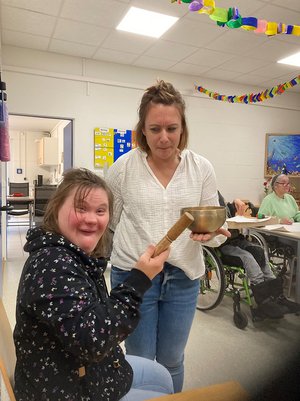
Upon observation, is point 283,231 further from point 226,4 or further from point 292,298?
point 226,4

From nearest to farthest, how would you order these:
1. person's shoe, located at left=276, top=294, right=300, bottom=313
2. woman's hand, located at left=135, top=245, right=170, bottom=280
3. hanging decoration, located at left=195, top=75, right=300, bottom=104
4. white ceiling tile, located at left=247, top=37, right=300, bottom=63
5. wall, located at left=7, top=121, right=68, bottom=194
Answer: woman's hand, located at left=135, top=245, right=170, bottom=280 → person's shoe, located at left=276, top=294, right=300, bottom=313 → white ceiling tile, located at left=247, top=37, right=300, bottom=63 → hanging decoration, located at left=195, top=75, right=300, bottom=104 → wall, located at left=7, top=121, right=68, bottom=194

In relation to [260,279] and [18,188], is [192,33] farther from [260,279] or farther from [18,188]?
[18,188]

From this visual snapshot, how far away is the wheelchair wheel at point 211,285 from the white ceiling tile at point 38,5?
2544 millimetres

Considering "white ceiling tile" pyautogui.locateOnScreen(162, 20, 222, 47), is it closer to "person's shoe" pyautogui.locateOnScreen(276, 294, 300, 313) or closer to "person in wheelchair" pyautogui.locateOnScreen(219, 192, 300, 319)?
Result: "person in wheelchair" pyautogui.locateOnScreen(219, 192, 300, 319)

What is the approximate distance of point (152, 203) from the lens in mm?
1159

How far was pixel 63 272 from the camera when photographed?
0.67 meters

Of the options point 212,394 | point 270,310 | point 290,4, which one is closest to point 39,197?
point 270,310

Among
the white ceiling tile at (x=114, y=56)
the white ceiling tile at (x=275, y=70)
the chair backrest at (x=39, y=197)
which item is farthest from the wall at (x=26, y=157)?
the white ceiling tile at (x=275, y=70)

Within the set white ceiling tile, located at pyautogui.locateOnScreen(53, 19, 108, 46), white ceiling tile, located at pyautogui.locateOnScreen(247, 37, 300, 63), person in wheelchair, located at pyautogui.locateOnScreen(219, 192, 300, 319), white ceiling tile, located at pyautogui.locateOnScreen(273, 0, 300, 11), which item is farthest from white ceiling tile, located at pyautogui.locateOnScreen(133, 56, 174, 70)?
person in wheelchair, located at pyautogui.locateOnScreen(219, 192, 300, 319)

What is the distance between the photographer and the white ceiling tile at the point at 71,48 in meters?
3.88

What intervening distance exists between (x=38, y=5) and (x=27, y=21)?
378mm

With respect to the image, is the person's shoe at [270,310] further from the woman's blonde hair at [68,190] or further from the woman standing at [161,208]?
the woman's blonde hair at [68,190]

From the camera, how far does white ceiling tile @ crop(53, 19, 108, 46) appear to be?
3396 mm

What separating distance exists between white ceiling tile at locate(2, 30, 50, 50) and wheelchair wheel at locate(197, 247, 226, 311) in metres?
2.97
